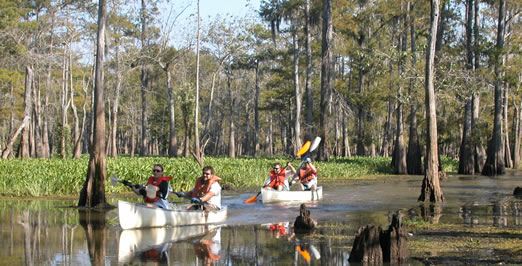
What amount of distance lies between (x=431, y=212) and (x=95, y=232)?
368 inches

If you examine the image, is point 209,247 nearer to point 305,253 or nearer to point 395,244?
point 305,253

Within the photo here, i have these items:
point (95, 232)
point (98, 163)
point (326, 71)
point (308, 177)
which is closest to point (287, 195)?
point (308, 177)

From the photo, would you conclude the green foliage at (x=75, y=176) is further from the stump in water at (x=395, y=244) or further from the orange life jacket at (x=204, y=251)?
the stump in water at (x=395, y=244)

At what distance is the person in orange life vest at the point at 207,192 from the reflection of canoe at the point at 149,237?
758 mm

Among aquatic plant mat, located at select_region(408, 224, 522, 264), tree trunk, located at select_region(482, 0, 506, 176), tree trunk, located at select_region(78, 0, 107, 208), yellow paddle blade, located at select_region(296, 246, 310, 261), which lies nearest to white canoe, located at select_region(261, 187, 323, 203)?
tree trunk, located at select_region(78, 0, 107, 208)

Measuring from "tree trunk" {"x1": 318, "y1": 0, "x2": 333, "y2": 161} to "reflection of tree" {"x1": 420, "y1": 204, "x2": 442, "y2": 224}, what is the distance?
18.5 metres

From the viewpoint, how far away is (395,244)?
10.5 m

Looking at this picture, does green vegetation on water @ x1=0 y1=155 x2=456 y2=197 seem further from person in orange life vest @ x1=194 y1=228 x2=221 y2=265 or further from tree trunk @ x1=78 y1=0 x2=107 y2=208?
person in orange life vest @ x1=194 y1=228 x2=221 y2=265

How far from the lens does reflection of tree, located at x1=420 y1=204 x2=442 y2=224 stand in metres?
16.3

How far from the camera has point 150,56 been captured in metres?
50.2

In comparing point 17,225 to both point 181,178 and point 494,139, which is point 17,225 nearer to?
point 181,178

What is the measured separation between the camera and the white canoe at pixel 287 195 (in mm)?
21719

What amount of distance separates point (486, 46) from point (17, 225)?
30623 mm

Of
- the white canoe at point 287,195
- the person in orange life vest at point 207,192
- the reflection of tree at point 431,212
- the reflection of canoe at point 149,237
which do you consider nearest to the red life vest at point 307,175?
the white canoe at point 287,195
